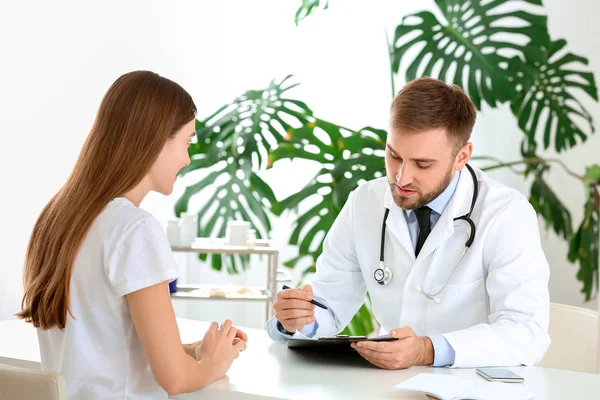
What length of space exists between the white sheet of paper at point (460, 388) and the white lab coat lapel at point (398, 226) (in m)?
0.56

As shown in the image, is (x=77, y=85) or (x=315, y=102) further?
(x=315, y=102)

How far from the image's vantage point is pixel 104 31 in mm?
3992

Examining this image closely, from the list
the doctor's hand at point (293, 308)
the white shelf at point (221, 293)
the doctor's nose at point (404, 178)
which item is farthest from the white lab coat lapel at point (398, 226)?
the white shelf at point (221, 293)

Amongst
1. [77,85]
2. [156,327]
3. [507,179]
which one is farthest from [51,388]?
[507,179]

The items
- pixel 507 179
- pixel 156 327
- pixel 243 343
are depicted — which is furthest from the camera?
pixel 507 179

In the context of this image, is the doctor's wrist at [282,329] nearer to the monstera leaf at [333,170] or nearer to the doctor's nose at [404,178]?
the doctor's nose at [404,178]

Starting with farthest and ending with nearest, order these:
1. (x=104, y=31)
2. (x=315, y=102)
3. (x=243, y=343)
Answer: (x=315, y=102), (x=104, y=31), (x=243, y=343)

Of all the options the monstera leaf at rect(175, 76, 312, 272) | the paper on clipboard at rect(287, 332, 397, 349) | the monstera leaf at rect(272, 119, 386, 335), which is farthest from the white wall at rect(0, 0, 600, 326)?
the paper on clipboard at rect(287, 332, 397, 349)

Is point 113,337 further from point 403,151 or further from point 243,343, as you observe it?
point 403,151

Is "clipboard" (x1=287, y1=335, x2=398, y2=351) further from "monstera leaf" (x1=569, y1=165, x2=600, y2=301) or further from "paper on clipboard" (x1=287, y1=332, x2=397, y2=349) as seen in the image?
"monstera leaf" (x1=569, y1=165, x2=600, y2=301)

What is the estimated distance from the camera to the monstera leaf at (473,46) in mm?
3777

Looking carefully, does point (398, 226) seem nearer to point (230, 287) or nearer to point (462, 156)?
point (462, 156)

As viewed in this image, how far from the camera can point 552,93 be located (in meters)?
3.85

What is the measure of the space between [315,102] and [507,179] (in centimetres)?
123
